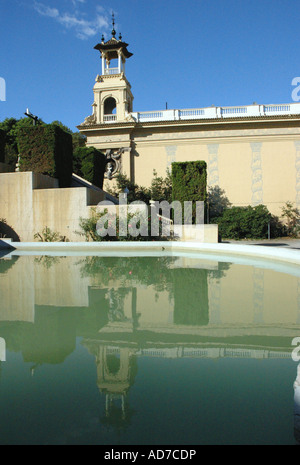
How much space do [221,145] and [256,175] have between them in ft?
10.7

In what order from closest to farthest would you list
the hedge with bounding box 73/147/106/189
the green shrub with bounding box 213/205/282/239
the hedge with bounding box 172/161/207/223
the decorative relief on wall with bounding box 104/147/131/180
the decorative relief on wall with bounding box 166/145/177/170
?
the hedge with bounding box 172/161/207/223 < the green shrub with bounding box 213/205/282/239 < the hedge with bounding box 73/147/106/189 < the decorative relief on wall with bounding box 166/145/177/170 < the decorative relief on wall with bounding box 104/147/131/180

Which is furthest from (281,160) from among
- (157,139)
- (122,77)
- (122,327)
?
(122,327)

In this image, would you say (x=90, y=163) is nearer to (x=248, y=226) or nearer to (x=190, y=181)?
(x=190, y=181)

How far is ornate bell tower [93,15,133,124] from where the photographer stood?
84.1 ft

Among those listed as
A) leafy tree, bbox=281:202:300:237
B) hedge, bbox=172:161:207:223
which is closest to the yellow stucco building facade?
leafy tree, bbox=281:202:300:237

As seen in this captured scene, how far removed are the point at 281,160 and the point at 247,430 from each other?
2431 centimetres

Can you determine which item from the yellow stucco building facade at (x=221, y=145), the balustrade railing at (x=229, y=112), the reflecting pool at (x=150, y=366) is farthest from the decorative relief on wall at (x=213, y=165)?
the reflecting pool at (x=150, y=366)

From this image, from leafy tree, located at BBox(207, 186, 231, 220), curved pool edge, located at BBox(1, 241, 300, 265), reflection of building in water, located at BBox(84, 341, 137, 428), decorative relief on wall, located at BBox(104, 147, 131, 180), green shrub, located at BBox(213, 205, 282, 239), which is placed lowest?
reflection of building in water, located at BBox(84, 341, 137, 428)

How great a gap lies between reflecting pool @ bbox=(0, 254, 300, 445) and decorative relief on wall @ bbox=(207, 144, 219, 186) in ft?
63.2

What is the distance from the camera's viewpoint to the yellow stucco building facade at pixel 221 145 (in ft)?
77.9

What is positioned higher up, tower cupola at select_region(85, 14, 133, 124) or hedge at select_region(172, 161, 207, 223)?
tower cupola at select_region(85, 14, 133, 124)

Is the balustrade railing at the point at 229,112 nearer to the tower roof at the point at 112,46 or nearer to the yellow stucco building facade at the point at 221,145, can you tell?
the yellow stucco building facade at the point at 221,145

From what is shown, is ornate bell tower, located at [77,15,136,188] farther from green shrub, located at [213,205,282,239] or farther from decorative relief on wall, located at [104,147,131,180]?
green shrub, located at [213,205,282,239]
